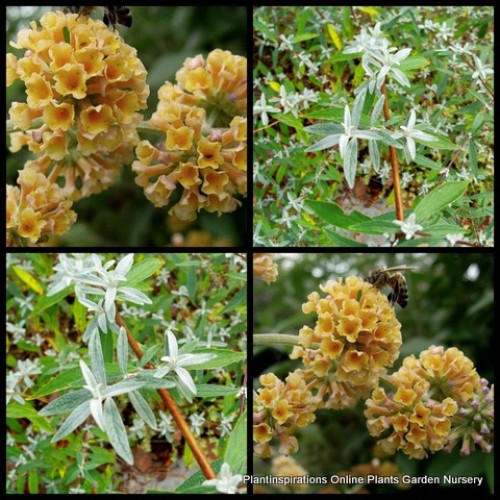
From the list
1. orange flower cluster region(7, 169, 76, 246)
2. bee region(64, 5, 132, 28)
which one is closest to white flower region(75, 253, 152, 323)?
orange flower cluster region(7, 169, 76, 246)

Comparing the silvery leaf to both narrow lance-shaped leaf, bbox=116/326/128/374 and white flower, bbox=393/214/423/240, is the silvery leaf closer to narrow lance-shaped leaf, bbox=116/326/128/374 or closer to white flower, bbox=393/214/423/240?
narrow lance-shaped leaf, bbox=116/326/128/374

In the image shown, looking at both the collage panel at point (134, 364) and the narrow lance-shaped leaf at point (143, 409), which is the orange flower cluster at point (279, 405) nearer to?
the collage panel at point (134, 364)

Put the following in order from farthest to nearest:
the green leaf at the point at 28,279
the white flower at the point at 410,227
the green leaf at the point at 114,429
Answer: the green leaf at the point at 28,279
the white flower at the point at 410,227
the green leaf at the point at 114,429

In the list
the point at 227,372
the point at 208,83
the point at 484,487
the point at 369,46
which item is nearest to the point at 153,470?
the point at 227,372

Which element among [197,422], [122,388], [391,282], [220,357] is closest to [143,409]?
[122,388]

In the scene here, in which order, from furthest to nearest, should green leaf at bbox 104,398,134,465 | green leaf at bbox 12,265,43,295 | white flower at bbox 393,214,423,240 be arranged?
green leaf at bbox 12,265,43,295 < white flower at bbox 393,214,423,240 < green leaf at bbox 104,398,134,465

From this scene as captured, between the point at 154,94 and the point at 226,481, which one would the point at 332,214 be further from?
the point at 154,94

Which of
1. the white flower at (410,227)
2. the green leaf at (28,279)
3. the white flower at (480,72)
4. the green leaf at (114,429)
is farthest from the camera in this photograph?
the green leaf at (28,279)

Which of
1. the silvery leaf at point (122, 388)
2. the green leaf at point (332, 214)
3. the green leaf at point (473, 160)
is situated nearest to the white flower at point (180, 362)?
the silvery leaf at point (122, 388)
